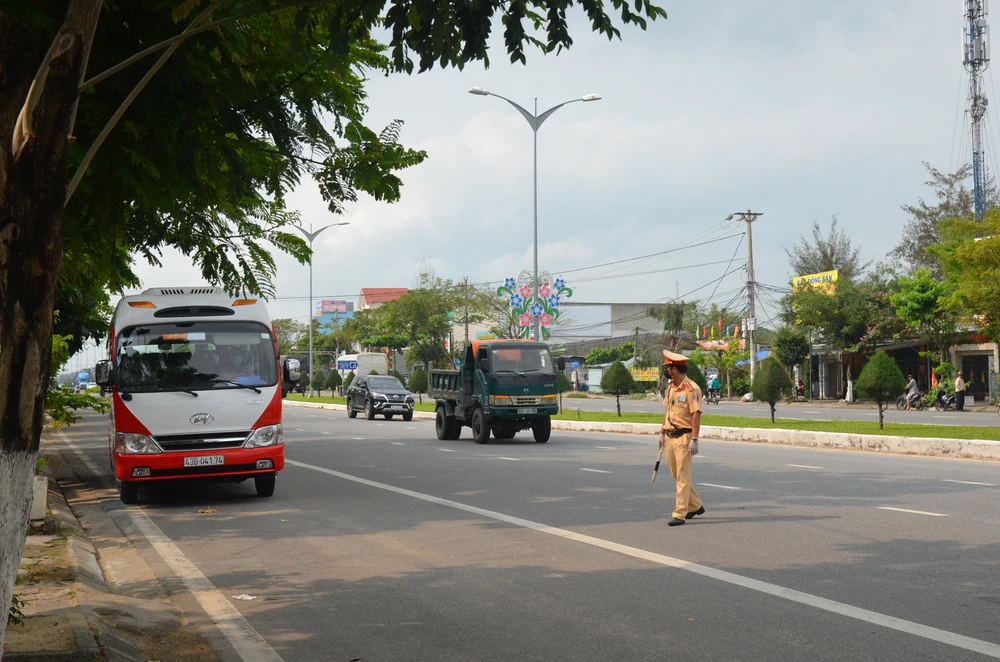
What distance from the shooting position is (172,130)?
7.62 m

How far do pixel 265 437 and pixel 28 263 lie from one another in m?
8.50

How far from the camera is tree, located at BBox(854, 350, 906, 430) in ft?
76.0

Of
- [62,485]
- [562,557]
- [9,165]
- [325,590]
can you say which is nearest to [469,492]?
[562,557]

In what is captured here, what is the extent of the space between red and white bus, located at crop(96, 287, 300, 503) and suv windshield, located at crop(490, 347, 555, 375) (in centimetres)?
1089

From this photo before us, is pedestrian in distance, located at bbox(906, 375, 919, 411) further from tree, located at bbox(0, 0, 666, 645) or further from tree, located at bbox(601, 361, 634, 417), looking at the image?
tree, located at bbox(0, 0, 666, 645)

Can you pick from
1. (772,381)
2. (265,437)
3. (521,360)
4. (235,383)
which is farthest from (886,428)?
(235,383)

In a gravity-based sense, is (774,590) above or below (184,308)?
below

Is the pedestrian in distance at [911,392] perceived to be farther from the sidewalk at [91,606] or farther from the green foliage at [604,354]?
the green foliage at [604,354]

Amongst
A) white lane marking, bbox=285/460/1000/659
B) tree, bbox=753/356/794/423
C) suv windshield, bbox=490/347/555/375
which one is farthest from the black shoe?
tree, bbox=753/356/794/423

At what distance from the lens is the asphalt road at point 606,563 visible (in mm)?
5762

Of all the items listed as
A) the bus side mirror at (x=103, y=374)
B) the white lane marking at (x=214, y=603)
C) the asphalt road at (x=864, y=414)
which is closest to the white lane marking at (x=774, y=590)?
the white lane marking at (x=214, y=603)

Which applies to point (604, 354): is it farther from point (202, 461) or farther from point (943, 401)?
point (202, 461)

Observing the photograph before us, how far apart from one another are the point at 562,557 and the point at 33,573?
4101 millimetres

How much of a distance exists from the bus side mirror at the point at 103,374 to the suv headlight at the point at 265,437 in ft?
5.94
